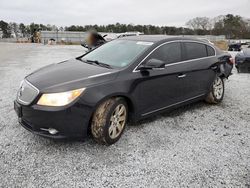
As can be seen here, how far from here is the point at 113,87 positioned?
122 inches

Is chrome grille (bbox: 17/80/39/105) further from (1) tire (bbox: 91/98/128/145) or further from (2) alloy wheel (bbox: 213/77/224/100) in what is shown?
(2) alloy wheel (bbox: 213/77/224/100)

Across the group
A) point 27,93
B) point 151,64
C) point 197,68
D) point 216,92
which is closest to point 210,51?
point 197,68

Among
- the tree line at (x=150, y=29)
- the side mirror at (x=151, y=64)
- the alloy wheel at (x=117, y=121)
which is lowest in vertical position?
the alloy wheel at (x=117, y=121)

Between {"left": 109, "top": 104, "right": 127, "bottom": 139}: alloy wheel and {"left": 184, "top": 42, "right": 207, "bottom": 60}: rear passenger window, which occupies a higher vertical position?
{"left": 184, "top": 42, "right": 207, "bottom": 60}: rear passenger window

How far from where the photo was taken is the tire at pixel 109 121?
3.00 metres

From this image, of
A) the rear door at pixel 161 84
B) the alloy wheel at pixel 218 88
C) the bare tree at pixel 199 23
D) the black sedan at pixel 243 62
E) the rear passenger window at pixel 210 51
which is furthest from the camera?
the bare tree at pixel 199 23

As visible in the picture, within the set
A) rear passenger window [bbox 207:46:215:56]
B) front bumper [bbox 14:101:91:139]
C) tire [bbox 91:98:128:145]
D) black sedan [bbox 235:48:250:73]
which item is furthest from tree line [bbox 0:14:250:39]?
front bumper [bbox 14:101:91:139]

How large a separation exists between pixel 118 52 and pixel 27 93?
1.61m

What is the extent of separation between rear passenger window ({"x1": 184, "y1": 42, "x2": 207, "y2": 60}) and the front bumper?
7.83 feet

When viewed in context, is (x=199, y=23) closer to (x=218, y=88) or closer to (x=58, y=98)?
(x=218, y=88)

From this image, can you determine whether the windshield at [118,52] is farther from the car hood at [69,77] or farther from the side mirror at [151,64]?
the car hood at [69,77]

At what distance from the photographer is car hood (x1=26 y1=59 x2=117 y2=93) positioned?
2.89m

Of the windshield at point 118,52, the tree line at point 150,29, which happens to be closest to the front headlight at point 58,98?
the windshield at point 118,52

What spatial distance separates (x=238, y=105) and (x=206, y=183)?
3.10m
